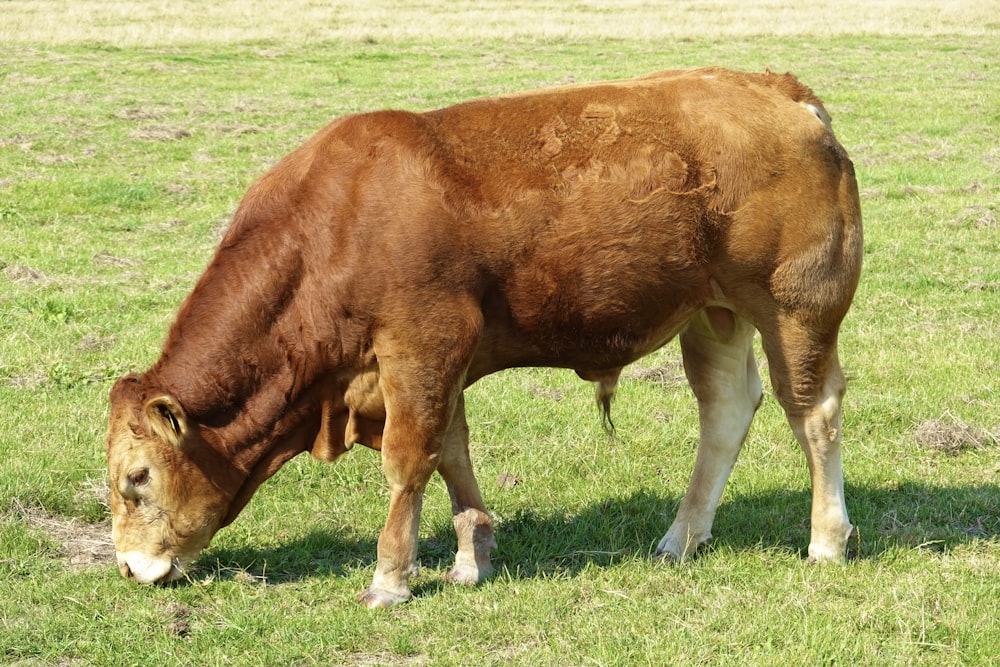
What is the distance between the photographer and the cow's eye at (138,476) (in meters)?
5.04

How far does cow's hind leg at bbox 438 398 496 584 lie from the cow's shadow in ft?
0.48

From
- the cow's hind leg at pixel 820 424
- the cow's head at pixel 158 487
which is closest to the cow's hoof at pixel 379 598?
the cow's head at pixel 158 487

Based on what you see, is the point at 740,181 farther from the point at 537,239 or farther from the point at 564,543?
the point at 564,543

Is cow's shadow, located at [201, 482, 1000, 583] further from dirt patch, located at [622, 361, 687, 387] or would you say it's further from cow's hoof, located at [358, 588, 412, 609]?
dirt patch, located at [622, 361, 687, 387]

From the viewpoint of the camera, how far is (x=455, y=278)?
4.82m

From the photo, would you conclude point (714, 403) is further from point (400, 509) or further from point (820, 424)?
point (400, 509)

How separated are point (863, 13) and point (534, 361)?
36955mm

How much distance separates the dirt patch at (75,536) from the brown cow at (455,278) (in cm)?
46

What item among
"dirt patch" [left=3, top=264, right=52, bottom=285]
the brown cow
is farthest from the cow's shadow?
"dirt patch" [left=3, top=264, right=52, bottom=285]

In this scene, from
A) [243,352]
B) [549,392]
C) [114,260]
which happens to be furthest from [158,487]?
[114,260]

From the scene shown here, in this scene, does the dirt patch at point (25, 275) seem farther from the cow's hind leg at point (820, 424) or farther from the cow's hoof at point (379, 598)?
the cow's hind leg at point (820, 424)

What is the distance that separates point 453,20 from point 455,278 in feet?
107

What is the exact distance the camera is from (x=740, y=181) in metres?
5.12

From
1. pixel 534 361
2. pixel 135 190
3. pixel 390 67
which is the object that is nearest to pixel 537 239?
pixel 534 361
